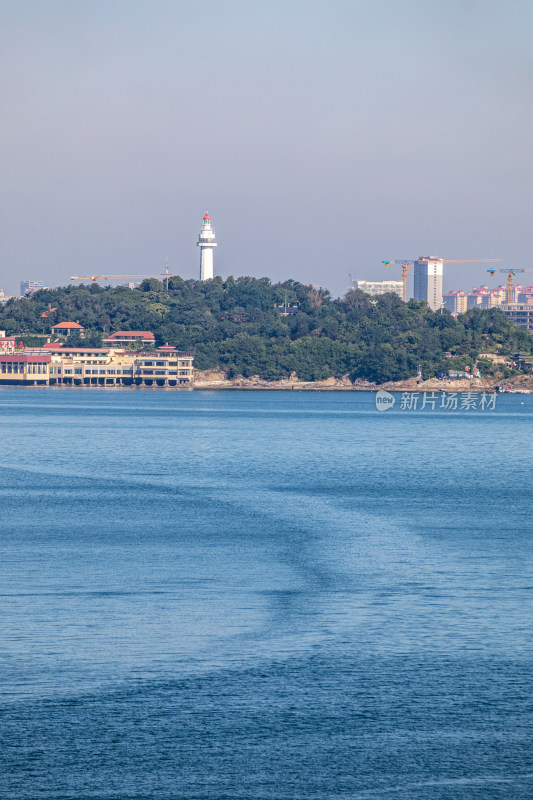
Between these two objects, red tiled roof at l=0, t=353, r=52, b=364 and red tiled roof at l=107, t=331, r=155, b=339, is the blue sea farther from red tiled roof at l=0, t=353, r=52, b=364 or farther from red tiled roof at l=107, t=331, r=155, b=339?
red tiled roof at l=107, t=331, r=155, b=339

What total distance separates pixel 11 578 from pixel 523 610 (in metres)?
7.71

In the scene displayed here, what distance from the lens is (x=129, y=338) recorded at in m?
128

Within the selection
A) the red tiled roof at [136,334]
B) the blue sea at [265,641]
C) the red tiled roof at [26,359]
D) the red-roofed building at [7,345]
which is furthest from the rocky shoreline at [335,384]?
the blue sea at [265,641]

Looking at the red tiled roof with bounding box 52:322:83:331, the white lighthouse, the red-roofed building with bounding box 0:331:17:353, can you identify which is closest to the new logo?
the red tiled roof with bounding box 52:322:83:331

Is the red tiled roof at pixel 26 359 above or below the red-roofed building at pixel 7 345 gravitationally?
below

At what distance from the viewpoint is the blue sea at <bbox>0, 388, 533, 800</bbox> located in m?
9.77

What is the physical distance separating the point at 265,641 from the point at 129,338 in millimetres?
115738

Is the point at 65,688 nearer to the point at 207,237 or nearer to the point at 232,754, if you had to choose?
the point at 232,754

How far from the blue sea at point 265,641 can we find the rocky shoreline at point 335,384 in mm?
94105

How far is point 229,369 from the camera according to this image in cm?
12569

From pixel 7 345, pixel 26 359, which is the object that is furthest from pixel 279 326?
pixel 7 345

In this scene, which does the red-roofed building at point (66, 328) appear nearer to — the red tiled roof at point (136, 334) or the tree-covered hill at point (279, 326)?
the tree-covered hill at point (279, 326)

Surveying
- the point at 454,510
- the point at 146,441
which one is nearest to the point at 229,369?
the point at 146,441

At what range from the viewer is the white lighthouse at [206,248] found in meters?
165
